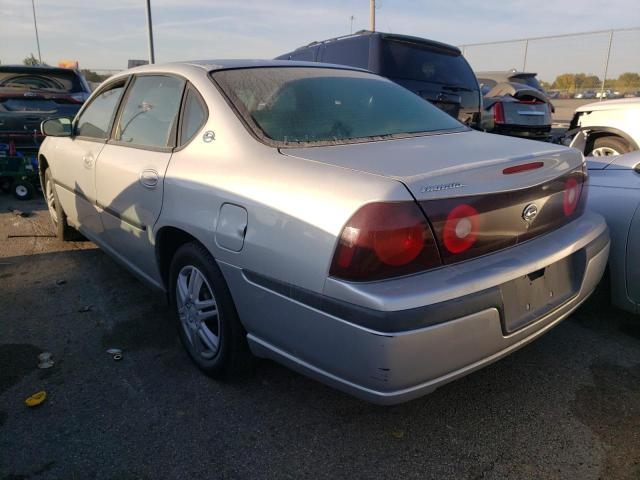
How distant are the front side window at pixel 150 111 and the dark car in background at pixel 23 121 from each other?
4.23 meters

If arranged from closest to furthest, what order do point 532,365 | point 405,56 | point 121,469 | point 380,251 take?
1. point 380,251
2. point 121,469
3. point 532,365
4. point 405,56

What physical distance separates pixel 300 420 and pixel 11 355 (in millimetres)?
1755

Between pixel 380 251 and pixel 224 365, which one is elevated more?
pixel 380 251

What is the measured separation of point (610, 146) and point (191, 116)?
5.09m

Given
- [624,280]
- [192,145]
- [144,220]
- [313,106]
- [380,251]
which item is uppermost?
[313,106]

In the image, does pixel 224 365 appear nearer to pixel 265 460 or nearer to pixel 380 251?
pixel 265 460

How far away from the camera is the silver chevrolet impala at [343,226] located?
71.5 inches

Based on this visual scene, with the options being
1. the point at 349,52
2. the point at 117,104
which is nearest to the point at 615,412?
the point at 117,104

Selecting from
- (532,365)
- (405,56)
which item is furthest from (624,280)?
(405,56)

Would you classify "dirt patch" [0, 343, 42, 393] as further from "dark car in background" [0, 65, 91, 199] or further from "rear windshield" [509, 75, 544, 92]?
"rear windshield" [509, 75, 544, 92]

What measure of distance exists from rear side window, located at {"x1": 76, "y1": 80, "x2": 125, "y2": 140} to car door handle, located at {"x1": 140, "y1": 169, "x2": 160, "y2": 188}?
86 centimetres

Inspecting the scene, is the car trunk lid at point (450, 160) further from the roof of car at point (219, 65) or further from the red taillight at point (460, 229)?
the roof of car at point (219, 65)

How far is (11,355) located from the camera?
9.70 feet

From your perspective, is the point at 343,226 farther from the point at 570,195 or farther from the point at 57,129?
the point at 57,129
